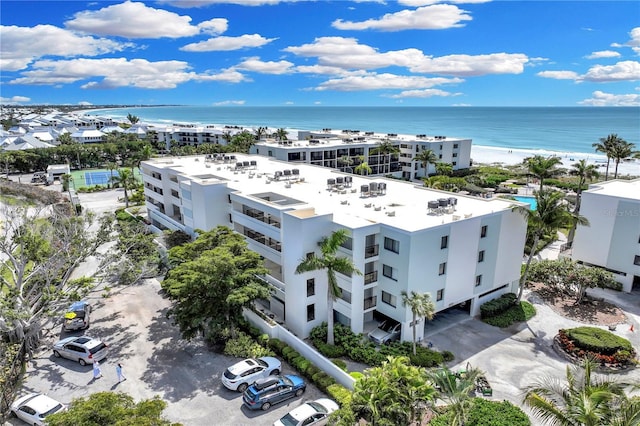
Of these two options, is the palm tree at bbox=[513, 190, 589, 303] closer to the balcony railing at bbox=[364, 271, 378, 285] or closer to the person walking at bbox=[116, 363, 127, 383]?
the balcony railing at bbox=[364, 271, 378, 285]

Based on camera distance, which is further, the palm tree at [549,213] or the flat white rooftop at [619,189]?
the flat white rooftop at [619,189]

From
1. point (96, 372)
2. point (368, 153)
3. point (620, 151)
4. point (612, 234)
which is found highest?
point (620, 151)

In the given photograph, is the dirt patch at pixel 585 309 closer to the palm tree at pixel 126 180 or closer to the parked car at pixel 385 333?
A: the parked car at pixel 385 333

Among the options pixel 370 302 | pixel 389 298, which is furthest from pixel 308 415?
pixel 389 298

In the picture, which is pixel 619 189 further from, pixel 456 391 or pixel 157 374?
pixel 157 374

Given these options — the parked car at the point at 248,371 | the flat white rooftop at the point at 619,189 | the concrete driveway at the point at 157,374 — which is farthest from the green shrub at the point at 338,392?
the flat white rooftop at the point at 619,189

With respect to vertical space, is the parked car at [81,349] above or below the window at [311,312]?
below

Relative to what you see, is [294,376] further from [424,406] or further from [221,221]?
[221,221]
